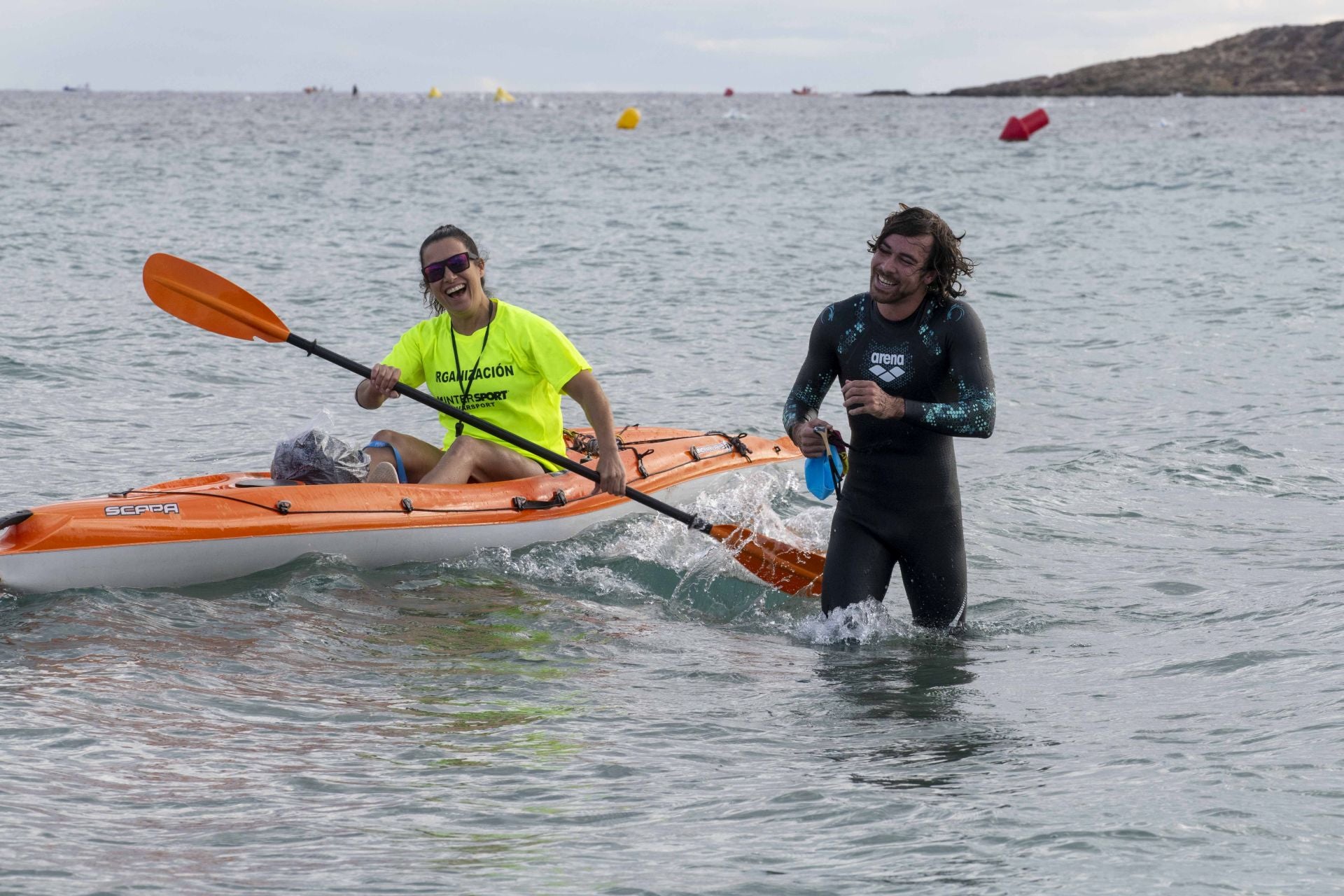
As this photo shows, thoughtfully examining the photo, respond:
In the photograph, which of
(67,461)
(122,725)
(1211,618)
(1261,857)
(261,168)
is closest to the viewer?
(1261,857)

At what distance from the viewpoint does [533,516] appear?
21.8ft

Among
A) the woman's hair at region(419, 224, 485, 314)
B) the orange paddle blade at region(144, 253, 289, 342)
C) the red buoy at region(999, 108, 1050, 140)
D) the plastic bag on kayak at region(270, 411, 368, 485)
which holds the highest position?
the red buoy at region(999, 108, 1050, 140)

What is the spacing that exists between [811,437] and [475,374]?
1.85 m

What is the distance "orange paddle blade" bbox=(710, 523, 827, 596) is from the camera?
633 centimetres

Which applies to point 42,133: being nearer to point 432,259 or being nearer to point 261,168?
point 261,168

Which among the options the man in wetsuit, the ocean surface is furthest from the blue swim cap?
the ocean surface

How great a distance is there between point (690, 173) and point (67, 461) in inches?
1024

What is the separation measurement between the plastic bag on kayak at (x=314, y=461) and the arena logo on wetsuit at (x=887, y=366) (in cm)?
265

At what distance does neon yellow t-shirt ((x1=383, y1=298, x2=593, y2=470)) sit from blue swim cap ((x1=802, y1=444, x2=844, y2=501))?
1.37 metres

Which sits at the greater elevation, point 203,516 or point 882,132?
point 882,132

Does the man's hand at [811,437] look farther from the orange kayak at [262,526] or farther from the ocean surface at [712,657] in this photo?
the orange kayak at [262,526]

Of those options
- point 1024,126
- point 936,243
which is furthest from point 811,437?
point 1024,126

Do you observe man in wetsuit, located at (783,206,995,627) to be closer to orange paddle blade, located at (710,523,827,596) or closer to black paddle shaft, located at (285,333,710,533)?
orange paddle blade, located at (710,523,827,596)

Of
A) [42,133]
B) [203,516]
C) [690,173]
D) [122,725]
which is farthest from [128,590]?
[42,133]
